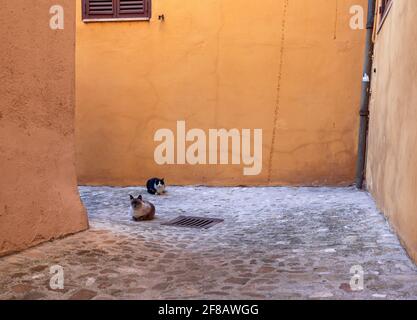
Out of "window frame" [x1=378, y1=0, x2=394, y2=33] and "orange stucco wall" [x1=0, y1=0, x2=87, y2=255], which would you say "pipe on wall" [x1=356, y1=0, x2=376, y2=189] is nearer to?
"window frame" [x1=378, y1=0, x2=394, y2=33]

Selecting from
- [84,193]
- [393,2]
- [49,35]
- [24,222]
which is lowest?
[84,193]

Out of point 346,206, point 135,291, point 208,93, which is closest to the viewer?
point 135,291

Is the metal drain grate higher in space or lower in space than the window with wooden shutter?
lower

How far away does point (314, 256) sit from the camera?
3861 mm

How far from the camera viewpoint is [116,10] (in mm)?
8102

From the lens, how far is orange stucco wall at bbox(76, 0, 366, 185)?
7688 millimetres

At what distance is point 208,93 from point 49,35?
397 cm

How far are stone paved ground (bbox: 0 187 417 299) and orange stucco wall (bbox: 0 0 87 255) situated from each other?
26 cm

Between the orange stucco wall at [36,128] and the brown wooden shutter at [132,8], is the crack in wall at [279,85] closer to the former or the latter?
the brown wooden shutter at [132,8]

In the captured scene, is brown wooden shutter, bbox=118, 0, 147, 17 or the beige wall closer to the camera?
the beige wall

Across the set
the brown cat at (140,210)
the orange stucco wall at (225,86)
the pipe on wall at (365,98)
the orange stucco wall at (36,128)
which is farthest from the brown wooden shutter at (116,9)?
the brown cat at (140,210)

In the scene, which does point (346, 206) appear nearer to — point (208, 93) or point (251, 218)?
point (251, 218)

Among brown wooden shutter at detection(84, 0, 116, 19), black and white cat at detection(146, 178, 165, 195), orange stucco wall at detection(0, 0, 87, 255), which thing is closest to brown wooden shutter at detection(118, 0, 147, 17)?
brown wooden shutter at detection(84, 0, 116, 19)

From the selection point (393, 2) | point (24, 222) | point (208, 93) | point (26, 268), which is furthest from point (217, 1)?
point (26, 268)
